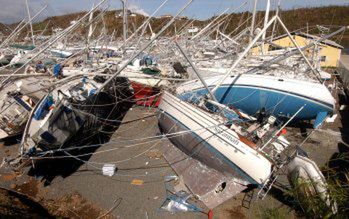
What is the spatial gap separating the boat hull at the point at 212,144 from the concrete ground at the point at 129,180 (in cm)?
73

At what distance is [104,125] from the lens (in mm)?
10617

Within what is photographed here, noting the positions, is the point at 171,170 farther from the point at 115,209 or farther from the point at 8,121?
the point at 8,121

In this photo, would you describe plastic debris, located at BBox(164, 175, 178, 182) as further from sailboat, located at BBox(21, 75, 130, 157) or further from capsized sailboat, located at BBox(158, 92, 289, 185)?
sailboat, located at BBox(21, 75, 130, 157)

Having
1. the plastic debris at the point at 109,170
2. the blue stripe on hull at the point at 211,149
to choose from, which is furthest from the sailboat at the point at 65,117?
the blue stripe on hull at the point at 211,149

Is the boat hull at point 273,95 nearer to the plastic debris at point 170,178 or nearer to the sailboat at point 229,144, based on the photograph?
the sailboat at point 229,144

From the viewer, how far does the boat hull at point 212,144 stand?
6.42 metres

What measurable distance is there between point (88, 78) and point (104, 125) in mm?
1824

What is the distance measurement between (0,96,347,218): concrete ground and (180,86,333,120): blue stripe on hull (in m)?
1.03

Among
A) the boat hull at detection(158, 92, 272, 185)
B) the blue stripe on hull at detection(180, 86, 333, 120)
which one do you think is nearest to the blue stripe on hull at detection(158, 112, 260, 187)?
the boat hull at detection(158, 92, 272, 185)

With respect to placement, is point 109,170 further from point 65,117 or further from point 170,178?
point 65,117

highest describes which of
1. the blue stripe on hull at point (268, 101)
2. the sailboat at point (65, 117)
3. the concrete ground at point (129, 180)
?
the sailboat at point (65, 117)

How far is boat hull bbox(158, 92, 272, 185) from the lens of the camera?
6422 mm

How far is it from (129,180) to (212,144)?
245 centimetres

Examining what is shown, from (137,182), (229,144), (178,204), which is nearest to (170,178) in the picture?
(137,182)
